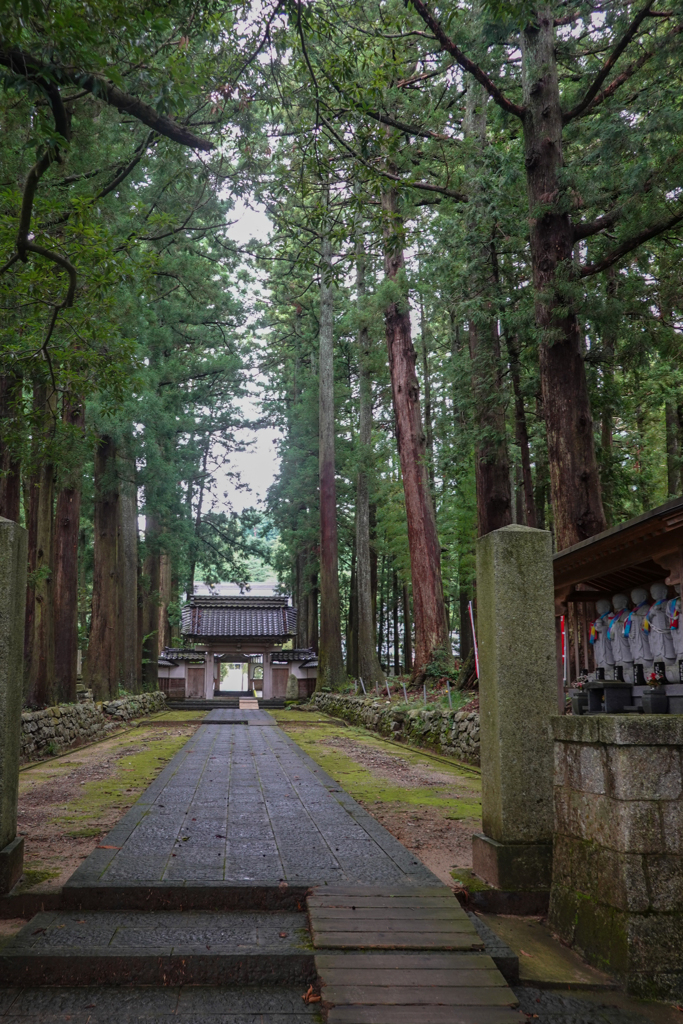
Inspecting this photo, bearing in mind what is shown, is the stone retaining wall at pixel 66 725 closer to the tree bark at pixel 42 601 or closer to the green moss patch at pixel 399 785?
the tree bark at pixel 42 601

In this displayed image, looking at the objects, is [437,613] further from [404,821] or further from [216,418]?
[216,418]

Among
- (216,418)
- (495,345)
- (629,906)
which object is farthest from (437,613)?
(216,418)

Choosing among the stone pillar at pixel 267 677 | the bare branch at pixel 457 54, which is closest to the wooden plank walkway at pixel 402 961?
the bare branch at pixel 457 54

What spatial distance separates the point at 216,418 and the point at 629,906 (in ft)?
84.5

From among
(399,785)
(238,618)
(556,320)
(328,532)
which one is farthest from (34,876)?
(238,618)

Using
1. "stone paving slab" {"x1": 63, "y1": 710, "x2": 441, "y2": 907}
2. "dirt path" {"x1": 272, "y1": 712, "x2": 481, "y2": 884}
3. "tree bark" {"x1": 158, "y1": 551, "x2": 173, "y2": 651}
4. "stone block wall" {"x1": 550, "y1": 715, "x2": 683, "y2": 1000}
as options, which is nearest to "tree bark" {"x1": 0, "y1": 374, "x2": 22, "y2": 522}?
"stone paving slab" {"x1": 63, "y1": 710, "x2": 441, "y2": 907}

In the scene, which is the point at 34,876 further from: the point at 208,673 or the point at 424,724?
the point at 208,673

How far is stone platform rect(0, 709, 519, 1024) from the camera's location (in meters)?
2.90

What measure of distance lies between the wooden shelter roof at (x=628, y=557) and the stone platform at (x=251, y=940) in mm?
2667

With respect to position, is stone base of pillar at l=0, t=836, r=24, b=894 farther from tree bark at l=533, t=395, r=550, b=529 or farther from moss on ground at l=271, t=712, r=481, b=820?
tree bark at l=533, t=395, r=550, b=529

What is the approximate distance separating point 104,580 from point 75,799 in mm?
9047

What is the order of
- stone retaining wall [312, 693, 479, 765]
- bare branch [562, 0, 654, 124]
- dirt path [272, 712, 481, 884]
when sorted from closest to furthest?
dirt path [272, 712, 481, 884]
bare branch [562, 0, 654, 124]
stone retaining wall [312, 693, 479, 765]

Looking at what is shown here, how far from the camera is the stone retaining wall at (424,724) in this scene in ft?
31.1

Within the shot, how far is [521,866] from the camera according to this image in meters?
3.98
